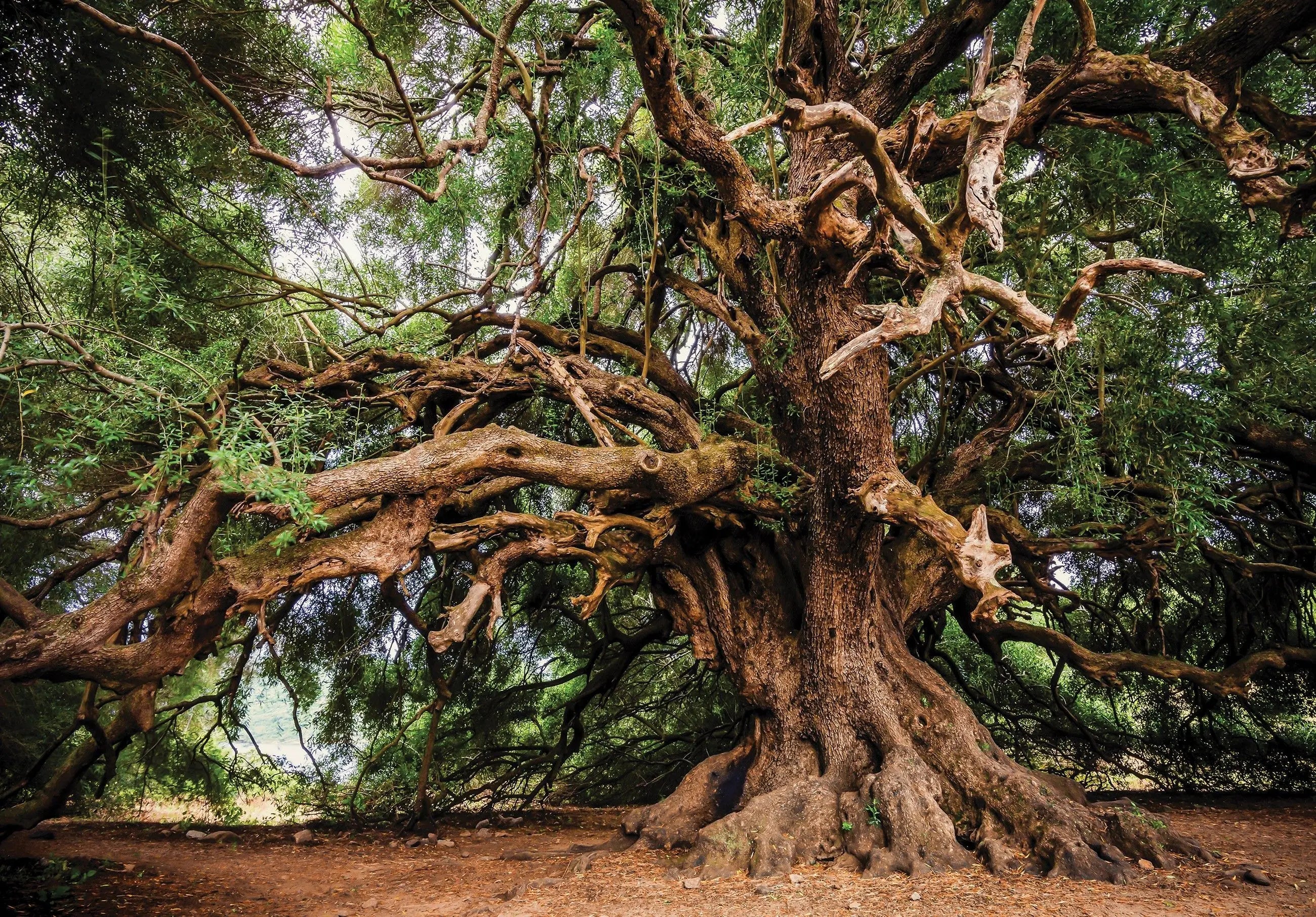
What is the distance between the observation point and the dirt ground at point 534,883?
3.89m

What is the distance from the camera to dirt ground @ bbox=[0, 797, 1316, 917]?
3.89 metres

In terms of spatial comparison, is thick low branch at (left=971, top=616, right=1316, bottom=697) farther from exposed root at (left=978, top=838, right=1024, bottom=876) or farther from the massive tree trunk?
exposed root at (left=978, top=838, right=1024, bottom=876)

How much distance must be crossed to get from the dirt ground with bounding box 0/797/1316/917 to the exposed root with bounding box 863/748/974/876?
0.42 feet

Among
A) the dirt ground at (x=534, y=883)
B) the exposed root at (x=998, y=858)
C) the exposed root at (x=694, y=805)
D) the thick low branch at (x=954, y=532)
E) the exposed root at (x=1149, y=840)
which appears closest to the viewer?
the dirt ground at (x=534, y=883)

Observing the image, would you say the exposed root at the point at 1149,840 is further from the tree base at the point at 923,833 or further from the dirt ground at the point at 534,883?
the dirt ground at the point at 534,883

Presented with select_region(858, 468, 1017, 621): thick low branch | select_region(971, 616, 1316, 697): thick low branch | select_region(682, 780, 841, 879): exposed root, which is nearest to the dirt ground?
select_region(682, 780, 841, 879): exposed root

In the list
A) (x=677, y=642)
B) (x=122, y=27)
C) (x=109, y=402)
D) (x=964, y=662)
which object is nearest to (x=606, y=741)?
(x=677, y=642)

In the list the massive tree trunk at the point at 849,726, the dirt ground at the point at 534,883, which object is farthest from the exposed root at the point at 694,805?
the dirt ground at the point at 534,883

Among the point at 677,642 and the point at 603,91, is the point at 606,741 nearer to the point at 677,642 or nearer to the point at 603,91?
the point at 677,642

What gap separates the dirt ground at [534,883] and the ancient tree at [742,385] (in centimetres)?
32

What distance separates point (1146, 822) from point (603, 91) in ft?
20.9

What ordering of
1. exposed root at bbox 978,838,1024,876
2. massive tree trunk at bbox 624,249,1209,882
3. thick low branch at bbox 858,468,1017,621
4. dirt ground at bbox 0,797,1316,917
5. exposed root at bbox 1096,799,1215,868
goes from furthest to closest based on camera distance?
massive tree trunk at bbox 624,249,1209,882, exposed root at bbox 1096,799,1215,868, exposed root at bbox 978,838,1024,876, thick low branch at bbox 858,468,1017,621, dirt ground at bbox 0,797,1316,917

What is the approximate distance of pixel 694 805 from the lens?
574cm

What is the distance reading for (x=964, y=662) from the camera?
8.99 meters
